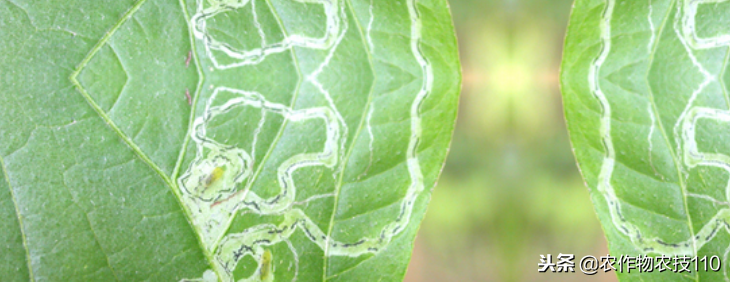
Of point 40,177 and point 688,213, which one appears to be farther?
point 688,213

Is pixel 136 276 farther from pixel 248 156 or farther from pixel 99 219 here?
pixel 248 156

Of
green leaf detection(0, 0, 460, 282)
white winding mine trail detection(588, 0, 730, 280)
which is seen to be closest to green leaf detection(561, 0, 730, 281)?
white winding mine trail detection(588, 0, 730, 280)

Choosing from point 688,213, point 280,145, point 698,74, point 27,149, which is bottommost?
point 688,213

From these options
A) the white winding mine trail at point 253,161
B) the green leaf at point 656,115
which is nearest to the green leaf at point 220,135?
the white winding mine trail at point 253,161

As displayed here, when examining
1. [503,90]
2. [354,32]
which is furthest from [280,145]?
[503,90]

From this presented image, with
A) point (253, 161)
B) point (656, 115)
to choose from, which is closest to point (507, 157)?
point (656, 115)

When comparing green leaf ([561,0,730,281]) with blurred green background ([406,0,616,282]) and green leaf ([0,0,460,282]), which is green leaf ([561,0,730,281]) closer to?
blurred green background ([406,0,616,282])

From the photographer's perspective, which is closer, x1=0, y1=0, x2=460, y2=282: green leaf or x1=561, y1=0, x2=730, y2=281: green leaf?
x1=0, y1=0, x2=460, y2=282: green leaf

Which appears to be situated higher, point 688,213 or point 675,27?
point 675,27
